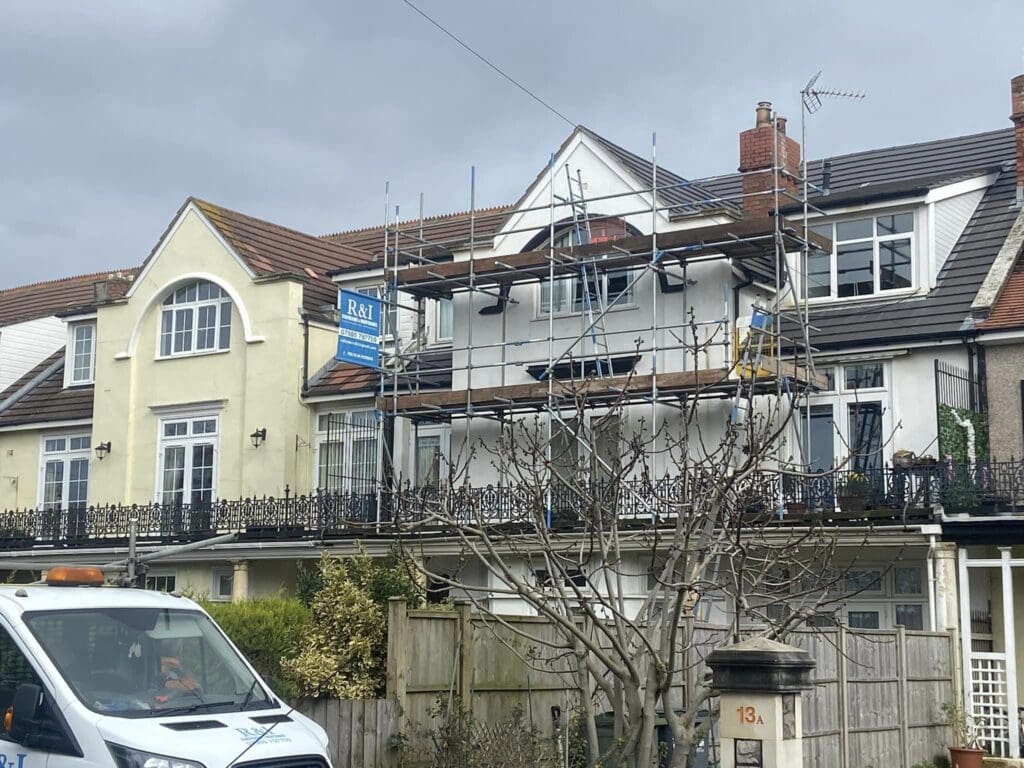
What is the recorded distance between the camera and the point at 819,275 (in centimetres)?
2683

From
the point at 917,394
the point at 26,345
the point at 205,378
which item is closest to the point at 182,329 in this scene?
the point at 205,378

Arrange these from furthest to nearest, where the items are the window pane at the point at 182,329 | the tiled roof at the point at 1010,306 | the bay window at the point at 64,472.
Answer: the bay window at the point at 64,472
the window pane at the point at 182,329
the tiled roof at the point at 1010,306

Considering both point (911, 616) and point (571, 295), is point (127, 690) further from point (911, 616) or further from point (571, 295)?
point (571, 295)

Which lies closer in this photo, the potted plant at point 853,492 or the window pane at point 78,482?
the potted plant at point 853,492

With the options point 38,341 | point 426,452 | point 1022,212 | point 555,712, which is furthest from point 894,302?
point 38,341

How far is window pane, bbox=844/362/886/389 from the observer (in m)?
24.8

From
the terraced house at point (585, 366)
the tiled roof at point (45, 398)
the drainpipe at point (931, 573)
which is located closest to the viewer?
the drainpipe at point (931, 573)

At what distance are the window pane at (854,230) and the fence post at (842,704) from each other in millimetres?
11462

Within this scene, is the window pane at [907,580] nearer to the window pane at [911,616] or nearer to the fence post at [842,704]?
the window pane at [911,616]

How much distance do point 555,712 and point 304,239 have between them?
67.8ft

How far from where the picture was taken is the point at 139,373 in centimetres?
3278

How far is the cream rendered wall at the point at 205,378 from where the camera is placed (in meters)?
30.5

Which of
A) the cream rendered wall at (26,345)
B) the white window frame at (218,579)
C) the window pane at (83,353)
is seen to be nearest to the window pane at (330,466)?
the white window frame at (218,579)

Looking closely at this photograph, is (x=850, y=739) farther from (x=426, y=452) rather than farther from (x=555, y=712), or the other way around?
(x=426, y=452)
